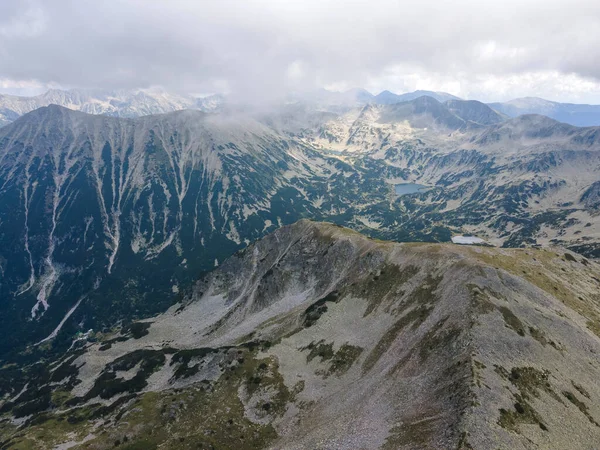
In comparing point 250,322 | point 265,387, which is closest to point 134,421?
point 265,387

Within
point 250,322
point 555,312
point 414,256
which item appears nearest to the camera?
point 555,312

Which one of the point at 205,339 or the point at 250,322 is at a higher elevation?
the point at 250,322

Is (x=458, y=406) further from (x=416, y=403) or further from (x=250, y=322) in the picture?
(x=250, y=322)

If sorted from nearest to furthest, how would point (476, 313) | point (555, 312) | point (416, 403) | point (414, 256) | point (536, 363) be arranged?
point (416, 403)
point (536, 363)
point (476, 313)
point (555, 312)
point (414, 256)

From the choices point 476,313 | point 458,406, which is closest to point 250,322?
point 476,313

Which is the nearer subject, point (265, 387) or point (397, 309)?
point (265, 387)

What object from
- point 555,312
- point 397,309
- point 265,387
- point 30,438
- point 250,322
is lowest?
point 30,438

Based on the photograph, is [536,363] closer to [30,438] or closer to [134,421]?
[134,421]
